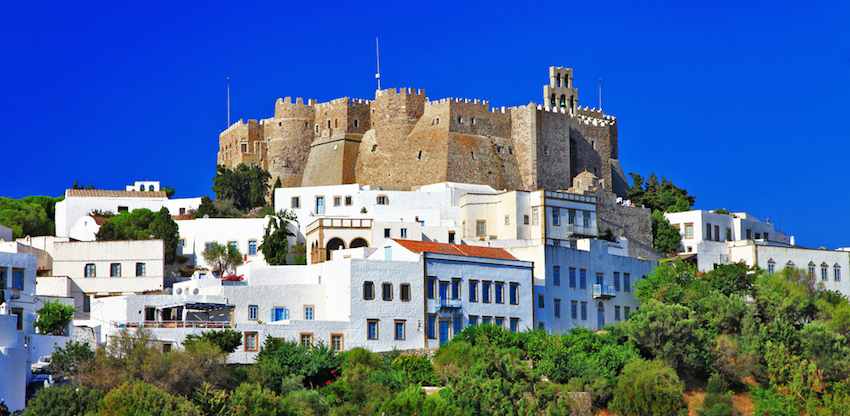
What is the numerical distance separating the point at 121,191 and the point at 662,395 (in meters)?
37.8

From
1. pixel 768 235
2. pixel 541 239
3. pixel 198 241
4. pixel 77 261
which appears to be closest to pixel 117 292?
pixel 77 261

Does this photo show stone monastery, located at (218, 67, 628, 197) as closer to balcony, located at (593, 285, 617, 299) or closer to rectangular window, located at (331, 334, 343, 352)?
balcony, located at (593, 285, 617, 299)

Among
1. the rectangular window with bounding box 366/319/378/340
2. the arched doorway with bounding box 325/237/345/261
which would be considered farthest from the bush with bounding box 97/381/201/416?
the arched doorway with bounding box 325/237/345/261

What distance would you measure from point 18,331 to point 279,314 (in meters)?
11.3

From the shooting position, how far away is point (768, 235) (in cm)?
7150

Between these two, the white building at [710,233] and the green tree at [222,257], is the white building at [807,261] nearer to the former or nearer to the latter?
the white building at [710,233]

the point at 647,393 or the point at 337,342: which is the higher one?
the point at 337,342

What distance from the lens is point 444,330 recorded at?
152 ft

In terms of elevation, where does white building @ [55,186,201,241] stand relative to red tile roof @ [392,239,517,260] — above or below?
above

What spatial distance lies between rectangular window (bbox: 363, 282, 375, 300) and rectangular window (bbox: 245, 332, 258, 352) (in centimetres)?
499

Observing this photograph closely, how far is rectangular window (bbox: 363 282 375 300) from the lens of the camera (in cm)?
4497

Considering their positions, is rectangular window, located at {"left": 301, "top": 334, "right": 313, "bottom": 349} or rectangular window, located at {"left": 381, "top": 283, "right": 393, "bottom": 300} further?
rectangular window, located at {"left": 381, "top": 283, "right": 393, "bottom": 300}

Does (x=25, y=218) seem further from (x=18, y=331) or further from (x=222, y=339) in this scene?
(x=222, y=339)

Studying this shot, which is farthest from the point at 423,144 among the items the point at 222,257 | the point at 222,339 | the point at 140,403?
Result: the point at 140,403
